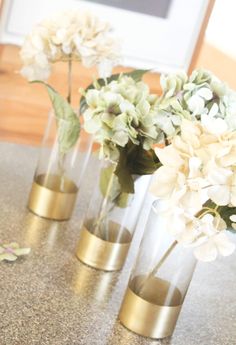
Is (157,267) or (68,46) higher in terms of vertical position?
(68,46)

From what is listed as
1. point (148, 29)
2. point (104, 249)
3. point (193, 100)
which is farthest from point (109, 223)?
point (148, 29)

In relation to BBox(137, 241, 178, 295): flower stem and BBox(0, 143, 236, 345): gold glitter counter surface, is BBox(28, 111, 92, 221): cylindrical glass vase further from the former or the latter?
BBox(137, 241, 178, 295): flower stem

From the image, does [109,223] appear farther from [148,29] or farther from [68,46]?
[148,29]

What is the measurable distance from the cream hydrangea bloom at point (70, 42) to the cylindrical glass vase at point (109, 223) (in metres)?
0.25

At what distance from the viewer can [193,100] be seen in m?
1.04

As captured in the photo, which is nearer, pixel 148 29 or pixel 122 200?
pixel 122 200

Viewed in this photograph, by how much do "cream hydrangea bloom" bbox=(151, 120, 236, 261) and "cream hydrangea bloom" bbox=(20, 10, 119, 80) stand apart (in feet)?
1.65

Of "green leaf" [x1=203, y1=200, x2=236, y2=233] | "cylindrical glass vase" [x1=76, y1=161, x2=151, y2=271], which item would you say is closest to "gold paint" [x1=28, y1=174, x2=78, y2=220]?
"cylindrical glass vase" [x1=76, y1=161, x2=151, y2=271]

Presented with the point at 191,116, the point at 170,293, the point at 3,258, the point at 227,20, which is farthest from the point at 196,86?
the point at 227,20

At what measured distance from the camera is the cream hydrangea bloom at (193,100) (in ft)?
3.42

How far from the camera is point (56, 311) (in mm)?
1062

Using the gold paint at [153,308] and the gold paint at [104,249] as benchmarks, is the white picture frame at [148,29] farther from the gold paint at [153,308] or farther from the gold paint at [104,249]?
the gold paint at [153,308]

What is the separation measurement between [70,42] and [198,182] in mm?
583

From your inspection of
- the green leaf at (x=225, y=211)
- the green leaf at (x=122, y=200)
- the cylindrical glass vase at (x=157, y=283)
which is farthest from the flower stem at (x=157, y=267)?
the green leaf at (x=122, y=200)
